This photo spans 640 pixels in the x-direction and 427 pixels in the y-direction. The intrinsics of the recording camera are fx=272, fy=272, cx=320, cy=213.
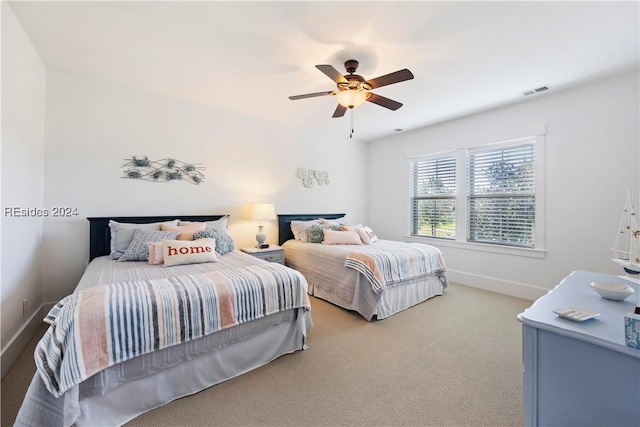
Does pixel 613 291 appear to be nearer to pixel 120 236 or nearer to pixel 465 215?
pixel 465 215

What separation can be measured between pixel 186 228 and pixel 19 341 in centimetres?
155

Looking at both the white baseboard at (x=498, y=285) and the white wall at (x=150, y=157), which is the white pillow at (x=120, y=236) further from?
the white baseboard at (x=498, y=285)

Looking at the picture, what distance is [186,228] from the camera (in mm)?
3141

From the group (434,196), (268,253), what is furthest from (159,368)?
(434,196)

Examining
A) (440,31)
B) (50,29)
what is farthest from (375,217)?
(50,29)

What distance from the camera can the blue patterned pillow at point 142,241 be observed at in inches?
107

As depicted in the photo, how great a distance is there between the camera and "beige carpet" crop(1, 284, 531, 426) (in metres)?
1.62

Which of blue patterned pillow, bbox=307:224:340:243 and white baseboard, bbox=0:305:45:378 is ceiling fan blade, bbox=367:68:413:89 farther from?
white baseboard, bbox=0:305:45:378

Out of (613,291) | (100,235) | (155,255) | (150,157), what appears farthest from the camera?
(150,157)

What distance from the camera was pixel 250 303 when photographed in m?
1.99

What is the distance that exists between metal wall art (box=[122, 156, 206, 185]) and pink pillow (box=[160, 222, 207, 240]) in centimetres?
73

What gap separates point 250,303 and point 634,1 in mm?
3398

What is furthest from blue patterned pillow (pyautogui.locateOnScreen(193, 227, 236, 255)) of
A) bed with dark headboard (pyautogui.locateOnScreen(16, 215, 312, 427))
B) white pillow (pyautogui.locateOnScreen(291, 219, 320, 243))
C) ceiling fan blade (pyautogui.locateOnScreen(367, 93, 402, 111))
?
ceiling fan blade (pyautogui.locateOnScreen(367, 93, 402, 111))

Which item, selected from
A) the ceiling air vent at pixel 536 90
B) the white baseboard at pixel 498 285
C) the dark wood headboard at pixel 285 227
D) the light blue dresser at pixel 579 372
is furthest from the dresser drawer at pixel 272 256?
the ceiling air vent at pixel 536 90
